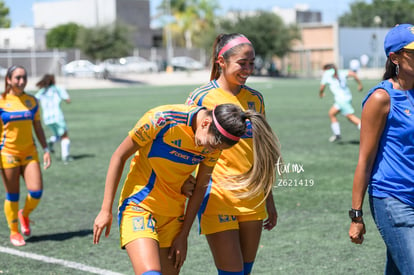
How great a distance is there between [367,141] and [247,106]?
122 centimetres

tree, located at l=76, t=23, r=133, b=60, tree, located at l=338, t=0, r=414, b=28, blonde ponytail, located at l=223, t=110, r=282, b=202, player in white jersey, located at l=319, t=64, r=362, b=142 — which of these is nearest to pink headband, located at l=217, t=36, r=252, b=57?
blonde ponytail, located at l=223, t=110, r=282, b=202

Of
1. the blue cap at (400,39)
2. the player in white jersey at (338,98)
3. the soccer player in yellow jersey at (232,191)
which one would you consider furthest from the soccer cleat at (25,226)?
the player in white jersey at (338,98)

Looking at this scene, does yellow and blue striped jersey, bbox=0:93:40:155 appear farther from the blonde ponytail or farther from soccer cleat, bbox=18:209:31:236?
the blonde ponytail

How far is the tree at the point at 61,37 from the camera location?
87.8 metres

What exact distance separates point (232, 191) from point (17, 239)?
3.96 metres

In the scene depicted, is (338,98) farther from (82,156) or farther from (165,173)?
(165,173)

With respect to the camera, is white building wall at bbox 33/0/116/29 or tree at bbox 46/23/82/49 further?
white building wall at bbox 33/0/116/29

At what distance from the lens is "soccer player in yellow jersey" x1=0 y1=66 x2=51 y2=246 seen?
807cm

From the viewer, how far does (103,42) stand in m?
60.5

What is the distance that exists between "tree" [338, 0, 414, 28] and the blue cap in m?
101

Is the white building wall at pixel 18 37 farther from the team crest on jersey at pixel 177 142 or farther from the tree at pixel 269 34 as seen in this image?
the team crest on jersey at pixel 177 142

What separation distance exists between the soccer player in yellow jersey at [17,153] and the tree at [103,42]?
2078 inches

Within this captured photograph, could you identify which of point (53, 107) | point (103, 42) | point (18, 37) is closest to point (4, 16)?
point (18, 37)

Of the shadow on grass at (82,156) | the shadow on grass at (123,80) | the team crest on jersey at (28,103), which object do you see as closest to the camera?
the team crest on jersey at (28,103)
